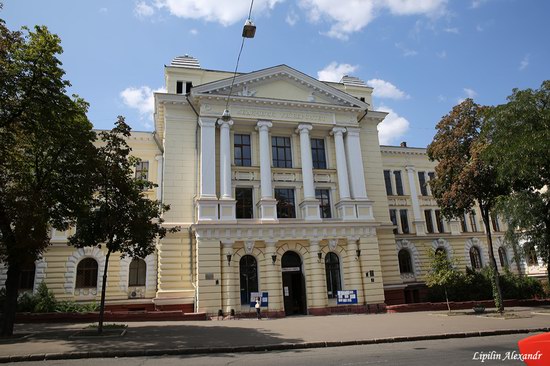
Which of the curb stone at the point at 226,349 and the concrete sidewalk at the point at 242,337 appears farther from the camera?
the concrete sidewalk at the point at 242,337

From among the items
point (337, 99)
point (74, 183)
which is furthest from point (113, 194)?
point (337, 99)

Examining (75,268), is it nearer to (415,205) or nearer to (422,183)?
(415,205)

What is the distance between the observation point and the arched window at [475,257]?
39125 mm

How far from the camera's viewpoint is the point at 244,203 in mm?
26906

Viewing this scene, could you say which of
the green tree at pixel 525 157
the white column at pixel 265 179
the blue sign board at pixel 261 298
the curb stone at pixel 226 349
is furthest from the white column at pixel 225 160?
the green tree at pixel 525 157

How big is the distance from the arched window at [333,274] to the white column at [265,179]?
5.00m

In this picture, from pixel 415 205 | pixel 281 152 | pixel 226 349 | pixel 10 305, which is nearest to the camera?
pixel 226 349

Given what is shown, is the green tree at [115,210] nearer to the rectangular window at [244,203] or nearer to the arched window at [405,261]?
the rectangular window at [244,203]

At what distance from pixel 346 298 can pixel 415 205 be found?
17002 mm

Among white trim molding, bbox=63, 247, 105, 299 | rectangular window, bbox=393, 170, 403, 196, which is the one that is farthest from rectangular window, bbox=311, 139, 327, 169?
white trim molding, bbox=63, 247, 105, 299

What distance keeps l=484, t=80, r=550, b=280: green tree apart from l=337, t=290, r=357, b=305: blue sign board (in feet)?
35.1

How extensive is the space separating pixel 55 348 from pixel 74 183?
22.2ft

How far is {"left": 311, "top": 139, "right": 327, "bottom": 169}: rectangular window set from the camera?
97.5 feet

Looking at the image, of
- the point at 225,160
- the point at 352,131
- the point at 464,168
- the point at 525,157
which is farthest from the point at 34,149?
the point at 464,168
